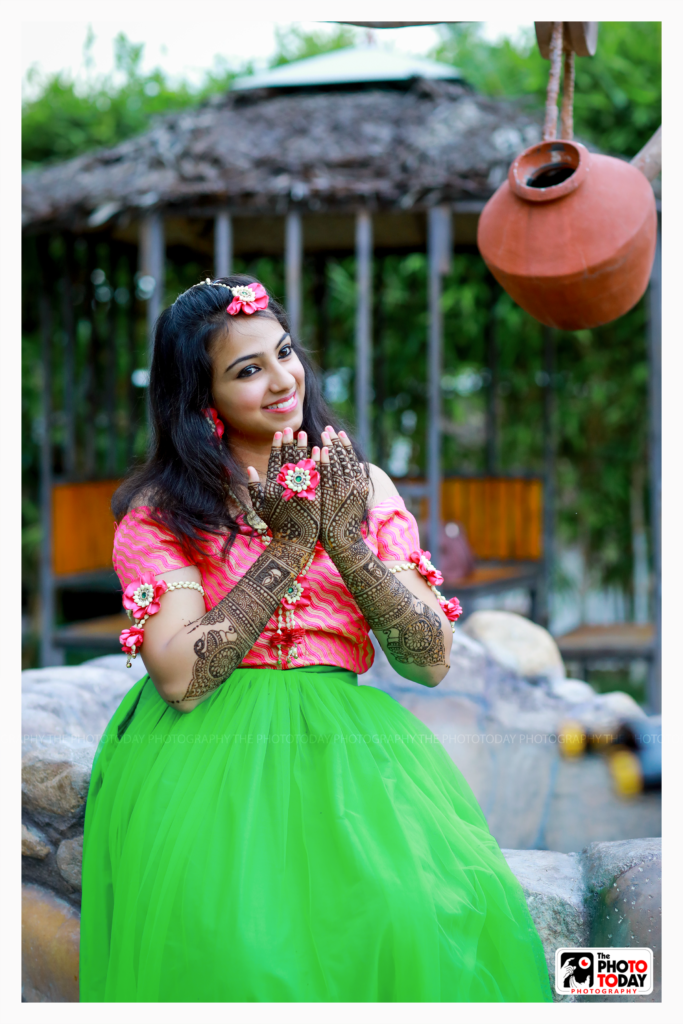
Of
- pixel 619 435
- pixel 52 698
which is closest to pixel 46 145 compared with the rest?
pixel 619 435

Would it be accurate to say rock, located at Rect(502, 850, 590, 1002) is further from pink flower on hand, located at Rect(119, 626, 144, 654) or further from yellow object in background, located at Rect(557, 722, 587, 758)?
yellow object in background, located at Rect(557, 722, 587, 758)

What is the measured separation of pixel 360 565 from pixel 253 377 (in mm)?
390

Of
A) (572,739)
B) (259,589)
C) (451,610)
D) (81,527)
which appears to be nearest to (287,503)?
(259,589)

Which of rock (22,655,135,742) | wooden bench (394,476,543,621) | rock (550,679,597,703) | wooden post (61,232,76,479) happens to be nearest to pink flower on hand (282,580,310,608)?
rock (22,655,135,742)

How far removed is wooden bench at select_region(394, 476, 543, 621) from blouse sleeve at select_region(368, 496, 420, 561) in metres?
3.95

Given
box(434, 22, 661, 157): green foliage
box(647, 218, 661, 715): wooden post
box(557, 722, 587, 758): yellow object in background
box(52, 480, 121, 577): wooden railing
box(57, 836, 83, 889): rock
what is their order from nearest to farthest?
box(57, 836, 83, 889): rock < box(557, 722, 587, 758): yellow object in background < box(647, 218, 661, 715): wooden post < box(52, 480, 121, 577): wooden railing < box(434, 22, 661, 157): green foliage

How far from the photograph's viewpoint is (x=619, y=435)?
7.17 m

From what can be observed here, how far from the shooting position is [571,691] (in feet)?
10.6

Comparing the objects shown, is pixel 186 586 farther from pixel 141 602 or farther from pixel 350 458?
pixel 350 458

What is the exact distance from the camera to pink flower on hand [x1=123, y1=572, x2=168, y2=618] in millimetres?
1475

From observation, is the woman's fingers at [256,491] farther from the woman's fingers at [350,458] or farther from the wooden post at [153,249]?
the wooden post at [153,249]

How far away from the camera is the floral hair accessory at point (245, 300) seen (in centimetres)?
159

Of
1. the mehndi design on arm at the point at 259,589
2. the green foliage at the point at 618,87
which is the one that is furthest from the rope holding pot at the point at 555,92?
the green foliage at the point at 618,87
